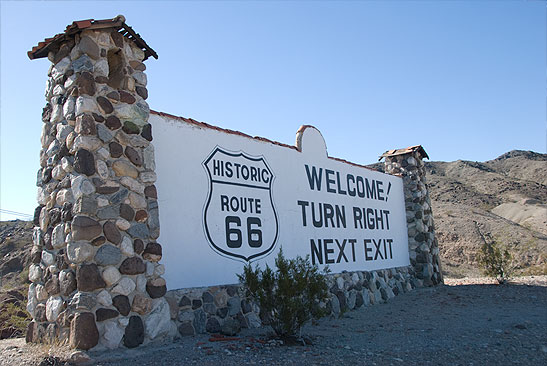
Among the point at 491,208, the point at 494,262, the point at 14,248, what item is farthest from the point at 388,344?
the point at 491,208

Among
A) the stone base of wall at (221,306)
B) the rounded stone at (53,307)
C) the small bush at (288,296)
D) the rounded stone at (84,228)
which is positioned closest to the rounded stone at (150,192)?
the rounded stone at (84,228)

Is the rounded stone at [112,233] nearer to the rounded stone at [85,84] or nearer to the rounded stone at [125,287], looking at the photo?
the rounded stone at [125,287]

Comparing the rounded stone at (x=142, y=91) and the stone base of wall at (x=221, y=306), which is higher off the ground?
the rounded stone at (x=142, y=91)

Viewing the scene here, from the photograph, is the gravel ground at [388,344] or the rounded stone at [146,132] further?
the rounded stone at [146,132]

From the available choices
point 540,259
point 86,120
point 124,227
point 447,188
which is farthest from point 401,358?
point 447,188

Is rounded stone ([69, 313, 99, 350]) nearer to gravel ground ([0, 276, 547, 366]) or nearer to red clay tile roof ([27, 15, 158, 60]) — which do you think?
gravel ground ([0, 276, 547, 366])

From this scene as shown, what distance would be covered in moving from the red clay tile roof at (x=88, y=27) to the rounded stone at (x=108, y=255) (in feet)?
8.61

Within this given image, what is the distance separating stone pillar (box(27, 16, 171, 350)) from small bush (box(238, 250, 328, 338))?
1.26 metres

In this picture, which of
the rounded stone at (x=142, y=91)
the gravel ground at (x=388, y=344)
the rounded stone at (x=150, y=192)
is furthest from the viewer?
the rounded stone at (x=142, y=91)

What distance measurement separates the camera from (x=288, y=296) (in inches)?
245

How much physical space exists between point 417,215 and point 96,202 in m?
10.1

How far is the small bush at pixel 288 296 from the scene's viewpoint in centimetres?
621

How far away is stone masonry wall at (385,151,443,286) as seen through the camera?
13344mm

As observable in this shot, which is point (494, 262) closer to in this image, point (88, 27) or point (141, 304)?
point (141, 304)
